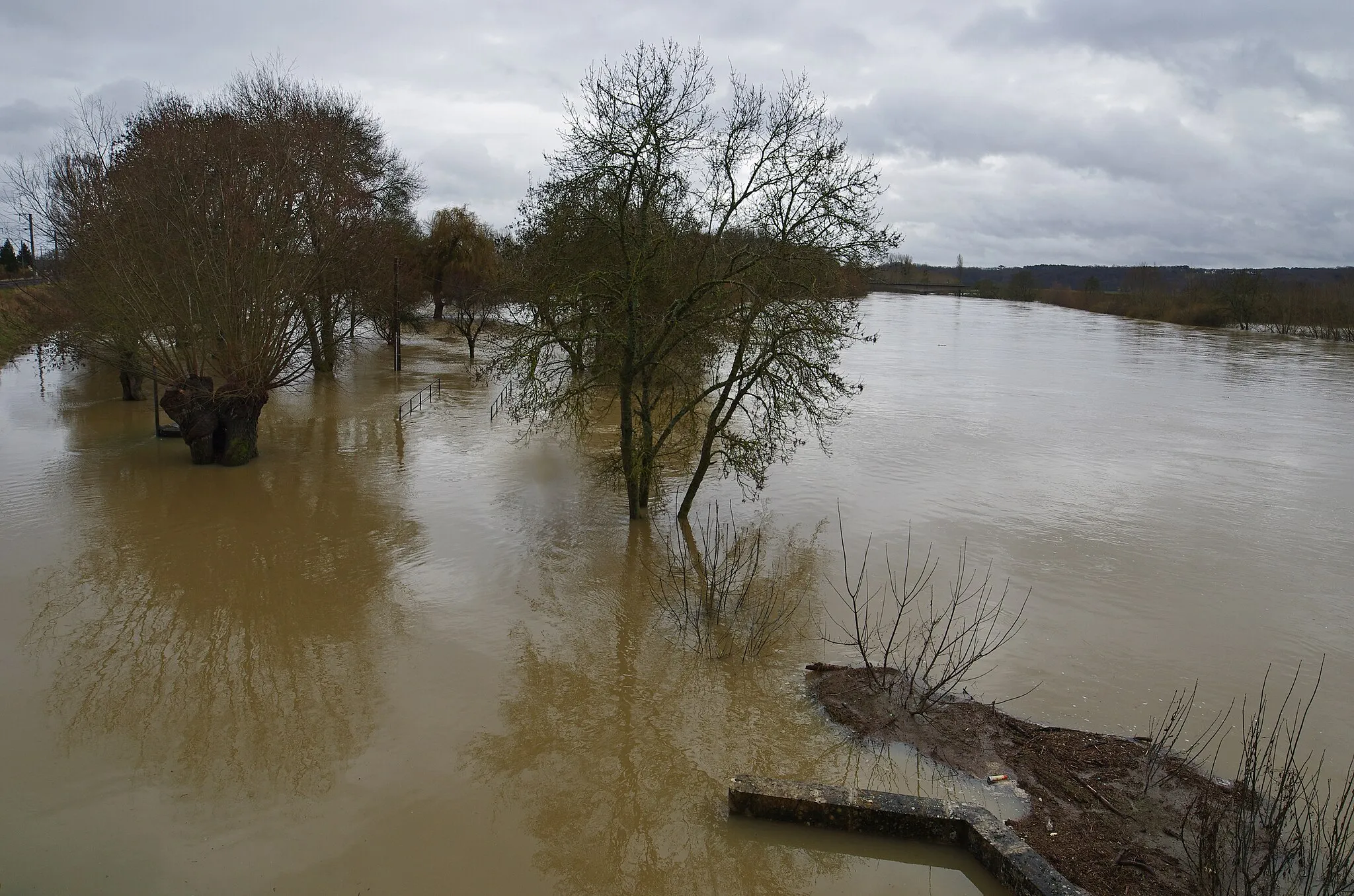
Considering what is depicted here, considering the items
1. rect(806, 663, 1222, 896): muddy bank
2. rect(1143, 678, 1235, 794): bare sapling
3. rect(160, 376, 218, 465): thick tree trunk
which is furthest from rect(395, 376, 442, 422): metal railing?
rect(1143, 678, 1235, 794): bare sapling

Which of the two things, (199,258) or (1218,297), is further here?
(1218,297)

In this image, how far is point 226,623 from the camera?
11703mm

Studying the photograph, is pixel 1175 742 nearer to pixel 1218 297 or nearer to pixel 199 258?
pixel 199 258

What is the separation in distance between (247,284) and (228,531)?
22.1 ft

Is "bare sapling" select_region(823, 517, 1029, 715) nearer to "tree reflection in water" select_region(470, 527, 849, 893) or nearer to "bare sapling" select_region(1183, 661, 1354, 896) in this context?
"tree reflection in water" select_region(470, 527, 849, 893)

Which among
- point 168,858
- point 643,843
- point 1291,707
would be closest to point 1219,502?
point 1291,707

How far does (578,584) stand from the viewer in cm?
1355

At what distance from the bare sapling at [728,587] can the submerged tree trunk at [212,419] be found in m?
11.0

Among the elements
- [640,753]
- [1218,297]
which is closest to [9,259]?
[640,753]

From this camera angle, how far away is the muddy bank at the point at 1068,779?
6.69m

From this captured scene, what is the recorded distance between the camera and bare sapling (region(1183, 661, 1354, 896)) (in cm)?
605

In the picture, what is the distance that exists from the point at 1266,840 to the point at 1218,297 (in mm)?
77089

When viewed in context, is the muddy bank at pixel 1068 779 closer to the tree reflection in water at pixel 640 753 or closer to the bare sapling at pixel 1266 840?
the bare sapling at pixel 1266 840

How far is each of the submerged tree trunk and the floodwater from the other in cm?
65
